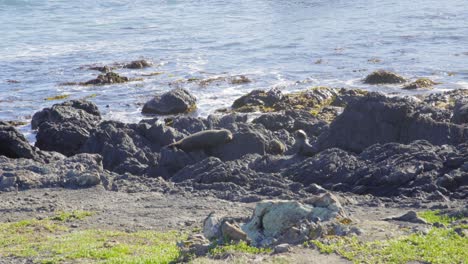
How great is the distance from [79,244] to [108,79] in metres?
24.5

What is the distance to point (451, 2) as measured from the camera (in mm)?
57406

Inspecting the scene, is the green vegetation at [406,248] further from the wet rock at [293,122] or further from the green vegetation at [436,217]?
the wet rock at [293,122]

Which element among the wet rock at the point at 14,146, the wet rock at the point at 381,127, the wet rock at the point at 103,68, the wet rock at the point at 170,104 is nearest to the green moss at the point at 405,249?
the wet rock at the point at 381,127

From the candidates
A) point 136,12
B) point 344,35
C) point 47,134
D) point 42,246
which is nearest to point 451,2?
point 344,35

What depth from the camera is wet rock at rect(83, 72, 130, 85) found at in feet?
120

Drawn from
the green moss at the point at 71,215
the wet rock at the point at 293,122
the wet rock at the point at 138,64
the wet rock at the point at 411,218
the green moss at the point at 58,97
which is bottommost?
the green moss at the point at 58,97

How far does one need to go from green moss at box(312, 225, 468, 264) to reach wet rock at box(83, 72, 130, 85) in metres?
26.4

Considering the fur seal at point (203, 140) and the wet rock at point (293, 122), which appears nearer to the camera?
the fur seal at point (203, 140)

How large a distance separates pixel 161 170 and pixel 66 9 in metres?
47.9

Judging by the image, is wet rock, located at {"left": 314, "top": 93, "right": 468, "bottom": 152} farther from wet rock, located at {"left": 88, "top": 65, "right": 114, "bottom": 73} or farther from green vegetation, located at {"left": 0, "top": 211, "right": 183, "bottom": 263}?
wet rock, located at {"left": 88, "top": 65, "right": 114, "bottom": 73}

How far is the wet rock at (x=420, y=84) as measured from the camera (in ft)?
105

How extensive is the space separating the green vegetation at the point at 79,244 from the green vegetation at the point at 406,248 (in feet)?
8.14

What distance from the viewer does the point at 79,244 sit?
12836 millimetres

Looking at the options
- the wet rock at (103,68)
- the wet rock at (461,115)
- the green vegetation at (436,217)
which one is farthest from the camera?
the wet rock at (103,68)
